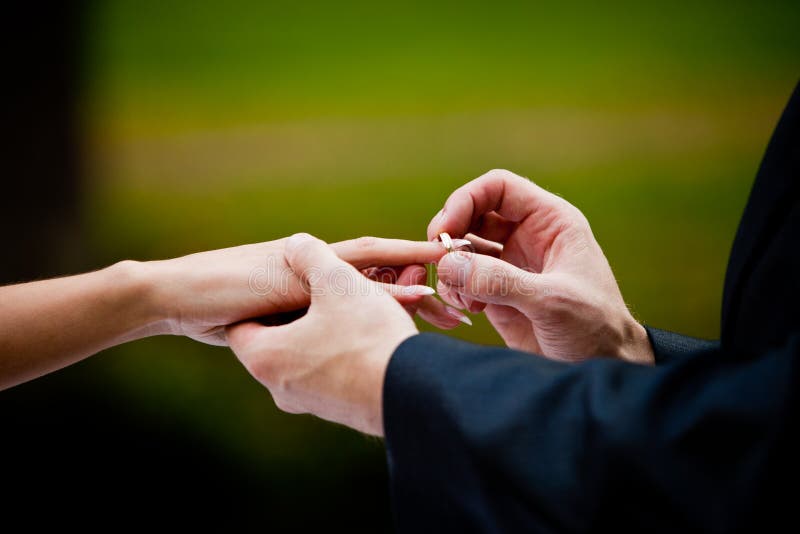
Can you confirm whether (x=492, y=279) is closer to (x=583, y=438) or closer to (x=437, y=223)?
(x=437, y=223)

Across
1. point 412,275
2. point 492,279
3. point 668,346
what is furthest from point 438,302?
point 668,346

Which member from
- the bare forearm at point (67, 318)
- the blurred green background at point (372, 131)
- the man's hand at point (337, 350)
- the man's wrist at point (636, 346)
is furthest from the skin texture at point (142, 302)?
the blurred green background at point (372, 131)

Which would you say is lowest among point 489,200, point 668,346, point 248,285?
point 668,346

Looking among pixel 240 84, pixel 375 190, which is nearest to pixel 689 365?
pixel 375 190

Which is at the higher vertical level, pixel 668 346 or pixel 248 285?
pixel 248 285

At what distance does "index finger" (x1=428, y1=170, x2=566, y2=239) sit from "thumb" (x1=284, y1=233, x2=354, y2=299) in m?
0.26

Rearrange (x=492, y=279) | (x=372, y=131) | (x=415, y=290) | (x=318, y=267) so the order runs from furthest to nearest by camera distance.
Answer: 1. (x=372, y=131)
2. (x=415, y=290)
3. (x=492, y=279)
4. (x=318, y=267)

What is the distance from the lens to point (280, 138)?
147 cm

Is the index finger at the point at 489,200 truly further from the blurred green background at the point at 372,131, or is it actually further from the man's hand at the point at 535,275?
the blurred green background at the point at 372,131

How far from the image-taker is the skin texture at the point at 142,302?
840 millimetres

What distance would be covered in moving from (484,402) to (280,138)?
1.18 meters

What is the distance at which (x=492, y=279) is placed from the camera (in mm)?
778

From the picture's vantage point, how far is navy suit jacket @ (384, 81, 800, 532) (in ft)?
1.21

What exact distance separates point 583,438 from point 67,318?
2.59 feet
